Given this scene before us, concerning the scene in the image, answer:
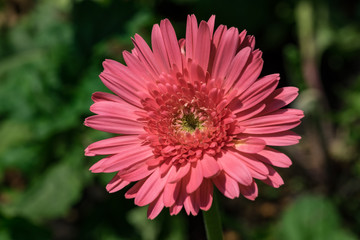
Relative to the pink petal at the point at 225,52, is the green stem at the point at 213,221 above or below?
below

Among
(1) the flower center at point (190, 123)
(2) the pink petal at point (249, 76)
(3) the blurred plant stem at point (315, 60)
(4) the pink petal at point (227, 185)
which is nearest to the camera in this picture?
(4) the pink petal at point (227, 185)

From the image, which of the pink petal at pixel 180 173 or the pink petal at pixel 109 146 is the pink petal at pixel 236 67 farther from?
the pink petal at pixel 109 146

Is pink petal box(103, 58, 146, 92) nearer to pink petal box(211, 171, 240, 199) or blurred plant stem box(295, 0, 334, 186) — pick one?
pink petal box(211, 171, 240, 199)

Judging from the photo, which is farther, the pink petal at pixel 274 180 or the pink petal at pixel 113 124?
the pink petal at pixel 113 124

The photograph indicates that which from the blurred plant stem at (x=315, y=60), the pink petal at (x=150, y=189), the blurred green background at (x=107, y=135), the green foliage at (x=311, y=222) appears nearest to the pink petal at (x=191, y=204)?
the pink petal at (x=150, y=189)

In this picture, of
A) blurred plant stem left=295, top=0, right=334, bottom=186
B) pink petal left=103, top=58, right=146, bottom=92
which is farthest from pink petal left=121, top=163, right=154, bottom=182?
blurred plant stem left=295, top=0, right=334, bottom=186

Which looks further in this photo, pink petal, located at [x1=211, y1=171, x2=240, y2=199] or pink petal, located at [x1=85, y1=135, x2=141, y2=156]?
pink petal, located at [x1=85, y1=135, x2=141, y2=156]

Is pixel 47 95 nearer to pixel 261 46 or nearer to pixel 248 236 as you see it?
pixel 248 236

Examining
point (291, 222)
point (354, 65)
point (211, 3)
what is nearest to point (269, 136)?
point (291, 222)
